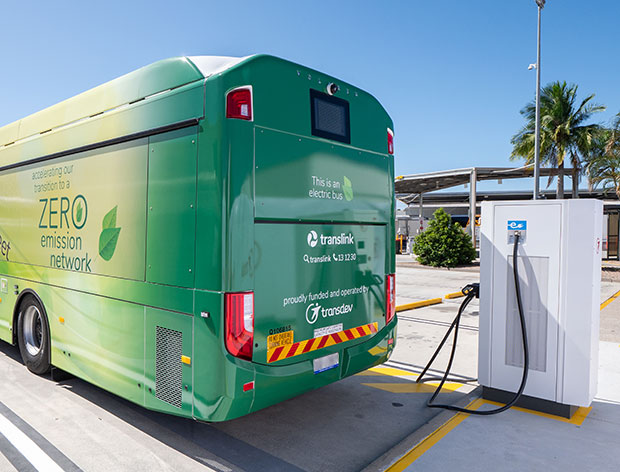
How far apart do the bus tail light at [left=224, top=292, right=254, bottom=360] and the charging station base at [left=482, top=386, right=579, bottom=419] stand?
286 centimetres

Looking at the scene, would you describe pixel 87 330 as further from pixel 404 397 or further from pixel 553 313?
pixel 553 313

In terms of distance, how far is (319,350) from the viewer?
4117 millimetres

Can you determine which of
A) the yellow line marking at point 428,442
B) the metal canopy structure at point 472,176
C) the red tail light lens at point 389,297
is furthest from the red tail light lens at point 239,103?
the metal canopy structure at point 472,176


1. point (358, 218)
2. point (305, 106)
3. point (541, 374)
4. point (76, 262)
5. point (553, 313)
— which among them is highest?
point (305, 106)

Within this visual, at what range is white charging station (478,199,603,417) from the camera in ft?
14.1

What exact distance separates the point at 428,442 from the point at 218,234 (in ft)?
8.32

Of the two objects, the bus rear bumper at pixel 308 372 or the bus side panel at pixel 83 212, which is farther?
the bus side panel at pixel 83 212

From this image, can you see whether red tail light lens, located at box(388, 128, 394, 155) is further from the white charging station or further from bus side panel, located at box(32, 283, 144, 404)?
bus side panel, located at box(32, 283, 144, 404)

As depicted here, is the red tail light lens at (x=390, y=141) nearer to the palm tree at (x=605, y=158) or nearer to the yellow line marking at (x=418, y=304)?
the yellow line marking at (x=418, y=304)

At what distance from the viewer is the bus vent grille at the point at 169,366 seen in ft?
11.9

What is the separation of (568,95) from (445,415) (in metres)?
23.5

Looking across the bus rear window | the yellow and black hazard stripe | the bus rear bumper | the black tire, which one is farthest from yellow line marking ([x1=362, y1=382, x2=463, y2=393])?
the black tire

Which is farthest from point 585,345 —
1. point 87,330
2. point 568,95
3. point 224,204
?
point 568,95

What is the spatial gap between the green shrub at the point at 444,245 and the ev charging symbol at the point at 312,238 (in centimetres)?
1796
